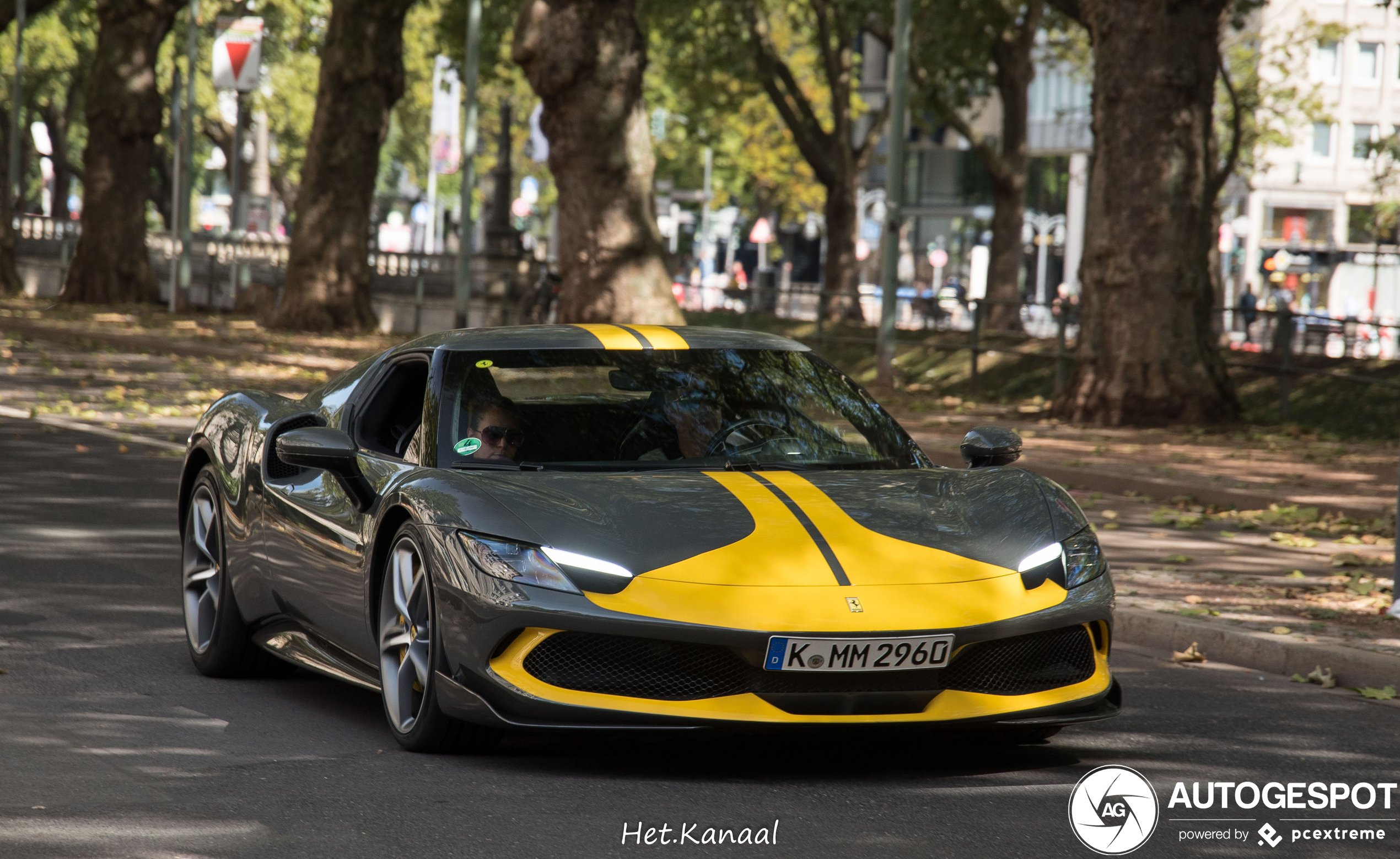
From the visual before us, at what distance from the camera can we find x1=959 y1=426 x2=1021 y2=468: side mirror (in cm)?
617

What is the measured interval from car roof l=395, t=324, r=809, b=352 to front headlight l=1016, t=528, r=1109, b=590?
1.38 metres

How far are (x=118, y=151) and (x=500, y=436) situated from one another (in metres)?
33.0

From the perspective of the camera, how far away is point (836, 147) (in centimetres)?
3650

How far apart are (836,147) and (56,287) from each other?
21351mm

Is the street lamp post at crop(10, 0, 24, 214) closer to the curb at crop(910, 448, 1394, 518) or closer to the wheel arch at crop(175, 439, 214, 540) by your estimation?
the curb at crop(910, 448, 1394, 518)

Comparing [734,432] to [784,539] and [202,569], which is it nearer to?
[784,539]

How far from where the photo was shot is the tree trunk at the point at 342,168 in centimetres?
3053

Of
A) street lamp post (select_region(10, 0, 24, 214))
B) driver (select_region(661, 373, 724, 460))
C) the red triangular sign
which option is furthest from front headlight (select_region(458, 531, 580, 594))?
street lamp post (select_region(10, 0, 24, 214))

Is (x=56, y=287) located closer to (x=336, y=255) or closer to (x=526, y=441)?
(x=336, y=255)

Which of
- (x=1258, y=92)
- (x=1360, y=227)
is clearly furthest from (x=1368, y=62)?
(x=1258, y=92)

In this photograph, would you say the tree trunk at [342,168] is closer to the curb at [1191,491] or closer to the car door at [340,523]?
the curb at [1191,491]

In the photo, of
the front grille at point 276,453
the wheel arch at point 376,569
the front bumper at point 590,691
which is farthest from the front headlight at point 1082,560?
the front grille at point 276,453

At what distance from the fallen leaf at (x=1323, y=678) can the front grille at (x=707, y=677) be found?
8.57 feet

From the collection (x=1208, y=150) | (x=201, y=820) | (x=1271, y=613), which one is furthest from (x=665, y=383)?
(x=1208, y=150)
